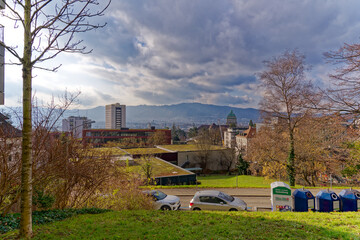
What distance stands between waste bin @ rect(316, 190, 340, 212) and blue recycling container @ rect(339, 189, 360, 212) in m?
0.36

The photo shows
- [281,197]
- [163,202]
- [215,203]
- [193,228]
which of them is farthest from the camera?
[163,202]

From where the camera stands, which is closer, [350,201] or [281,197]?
[350,201]

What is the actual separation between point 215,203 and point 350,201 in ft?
23.3

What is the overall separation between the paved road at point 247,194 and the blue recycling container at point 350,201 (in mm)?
4049

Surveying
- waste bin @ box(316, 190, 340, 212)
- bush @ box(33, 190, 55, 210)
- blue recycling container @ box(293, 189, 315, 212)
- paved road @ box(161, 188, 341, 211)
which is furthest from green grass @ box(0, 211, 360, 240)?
paved road @ box(161, 188, 341, 211)

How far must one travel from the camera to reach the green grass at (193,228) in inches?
210

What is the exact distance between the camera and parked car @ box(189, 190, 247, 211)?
11.1m

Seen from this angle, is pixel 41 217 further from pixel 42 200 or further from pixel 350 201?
pixel 350 201

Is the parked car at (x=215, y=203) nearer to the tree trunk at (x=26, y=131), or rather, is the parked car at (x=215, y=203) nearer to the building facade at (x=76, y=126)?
the building facade at (x=76, y=126)

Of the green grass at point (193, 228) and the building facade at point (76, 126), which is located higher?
the building facade at point (76, 126)

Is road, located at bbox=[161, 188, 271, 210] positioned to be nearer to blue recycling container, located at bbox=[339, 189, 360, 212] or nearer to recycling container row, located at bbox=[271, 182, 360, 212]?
recycling container row, located at bbox=[271, 182, 360, 212]

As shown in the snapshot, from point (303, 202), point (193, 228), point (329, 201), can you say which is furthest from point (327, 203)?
point (193, 228)

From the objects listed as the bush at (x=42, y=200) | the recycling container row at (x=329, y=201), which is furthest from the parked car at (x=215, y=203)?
the bush at (x=42, y=200)

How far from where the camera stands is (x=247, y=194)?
16.6m
